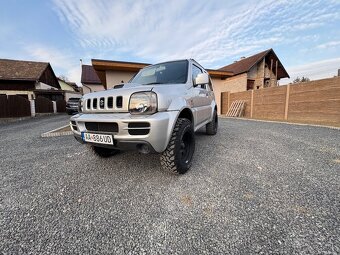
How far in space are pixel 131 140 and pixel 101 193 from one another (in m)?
0.75

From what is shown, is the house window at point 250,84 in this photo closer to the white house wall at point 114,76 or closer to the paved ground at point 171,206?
the white house wall at point 114,76

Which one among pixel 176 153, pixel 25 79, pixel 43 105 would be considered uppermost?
pixel 25 79

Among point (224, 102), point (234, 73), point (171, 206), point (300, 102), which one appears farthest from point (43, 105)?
point (300, 102)

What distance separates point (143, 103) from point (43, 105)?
1927 cm

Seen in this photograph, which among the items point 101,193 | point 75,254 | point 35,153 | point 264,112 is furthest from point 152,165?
point 264,112

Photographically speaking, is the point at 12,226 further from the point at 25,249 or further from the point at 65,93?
the point at 65,93

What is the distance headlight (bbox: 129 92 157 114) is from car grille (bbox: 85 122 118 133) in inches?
10.7

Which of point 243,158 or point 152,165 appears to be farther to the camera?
point 243,158

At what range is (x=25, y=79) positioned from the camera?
59.7ft

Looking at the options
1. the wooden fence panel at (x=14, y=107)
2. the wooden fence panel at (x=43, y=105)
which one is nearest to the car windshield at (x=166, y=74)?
the wooden fence panel at (x=14, y=107)

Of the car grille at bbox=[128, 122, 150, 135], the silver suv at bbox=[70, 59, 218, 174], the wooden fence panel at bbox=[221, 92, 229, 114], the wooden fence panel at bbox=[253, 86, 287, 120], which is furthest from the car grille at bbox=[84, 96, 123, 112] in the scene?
the wooden fence panel at bbox=[221, 92, 229, 114]

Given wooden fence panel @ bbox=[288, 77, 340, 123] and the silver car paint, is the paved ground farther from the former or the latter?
wooden fence panel @ bbox=[288, 77, 340, 123]

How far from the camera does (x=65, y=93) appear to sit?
2377cm

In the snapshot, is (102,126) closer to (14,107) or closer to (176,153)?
(176,153)
